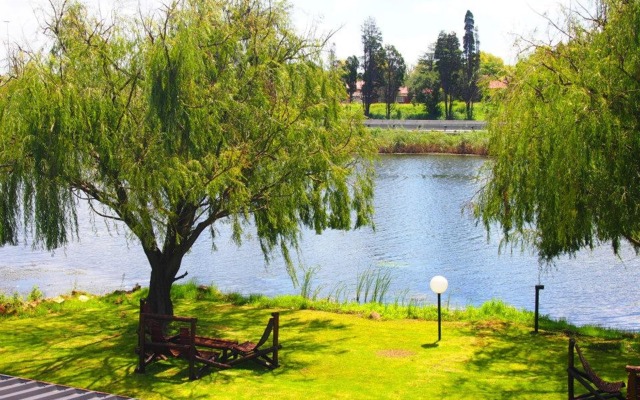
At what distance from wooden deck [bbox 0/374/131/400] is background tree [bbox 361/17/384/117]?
69247 millimetres

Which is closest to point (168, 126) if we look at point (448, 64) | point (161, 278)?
point (161, 278)

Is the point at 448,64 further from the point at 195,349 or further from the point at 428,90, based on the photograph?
the point at 195,349

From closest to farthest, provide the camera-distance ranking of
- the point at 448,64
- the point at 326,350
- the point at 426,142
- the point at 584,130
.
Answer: the point at 584,130 → the point at 326,350 → the point at 426,142 → the point at 448,64

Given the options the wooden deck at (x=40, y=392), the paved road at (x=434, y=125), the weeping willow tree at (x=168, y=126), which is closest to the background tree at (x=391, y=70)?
the paved road at (x=434, y=125)

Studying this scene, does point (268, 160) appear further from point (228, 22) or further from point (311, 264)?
point (311, 264)

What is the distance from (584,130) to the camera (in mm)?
12242

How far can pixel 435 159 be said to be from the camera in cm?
5766

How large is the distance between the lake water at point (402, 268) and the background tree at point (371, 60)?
47.8 m

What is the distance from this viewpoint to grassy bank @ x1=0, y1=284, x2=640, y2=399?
11.4m

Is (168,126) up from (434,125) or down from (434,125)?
down

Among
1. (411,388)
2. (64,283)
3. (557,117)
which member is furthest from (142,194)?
(64,283)

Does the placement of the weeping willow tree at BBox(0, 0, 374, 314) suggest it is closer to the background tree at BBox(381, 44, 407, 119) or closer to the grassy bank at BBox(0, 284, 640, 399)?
the grassy bank at BBox(0, 284, 640, 399)

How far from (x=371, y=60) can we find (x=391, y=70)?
2.54 metres

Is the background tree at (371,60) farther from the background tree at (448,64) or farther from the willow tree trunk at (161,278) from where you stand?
the willow tree trunk at (161,278)
